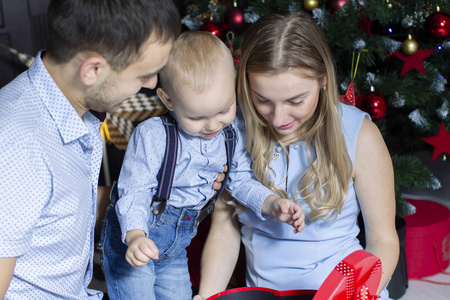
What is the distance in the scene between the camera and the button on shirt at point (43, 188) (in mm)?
865

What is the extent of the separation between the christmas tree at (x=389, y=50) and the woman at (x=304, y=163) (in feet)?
1.38

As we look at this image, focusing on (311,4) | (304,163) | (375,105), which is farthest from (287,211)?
(311,4)

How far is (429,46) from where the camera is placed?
6.39 feet

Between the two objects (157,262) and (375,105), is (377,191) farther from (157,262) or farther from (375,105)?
(157,262)

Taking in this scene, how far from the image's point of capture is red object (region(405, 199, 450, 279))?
2010mm

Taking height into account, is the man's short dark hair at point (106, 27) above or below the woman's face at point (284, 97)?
above

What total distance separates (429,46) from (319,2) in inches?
17.8

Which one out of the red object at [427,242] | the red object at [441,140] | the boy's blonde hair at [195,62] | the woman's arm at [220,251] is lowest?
the red object at [427,242]

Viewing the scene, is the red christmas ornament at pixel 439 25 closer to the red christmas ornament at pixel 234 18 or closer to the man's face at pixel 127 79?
the red christmas ornament at pixel 234 18

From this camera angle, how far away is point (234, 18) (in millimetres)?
1931

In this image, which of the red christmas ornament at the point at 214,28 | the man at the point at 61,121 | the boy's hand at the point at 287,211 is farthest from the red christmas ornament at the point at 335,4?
the man at the point at 61,121

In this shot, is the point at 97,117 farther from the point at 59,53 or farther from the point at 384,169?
the point at 384,169

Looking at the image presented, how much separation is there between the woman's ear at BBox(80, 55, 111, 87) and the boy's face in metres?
0.28

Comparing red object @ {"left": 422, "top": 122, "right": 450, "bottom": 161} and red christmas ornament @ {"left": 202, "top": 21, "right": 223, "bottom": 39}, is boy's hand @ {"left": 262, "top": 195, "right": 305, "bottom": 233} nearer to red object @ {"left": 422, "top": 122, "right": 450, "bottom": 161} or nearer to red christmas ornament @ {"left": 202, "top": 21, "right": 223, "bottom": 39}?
red christmas ornament @ {"left": 202, "top": 21, "right": 223, "bottom": 39}
